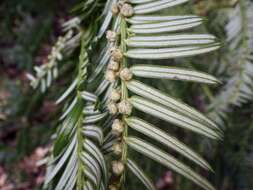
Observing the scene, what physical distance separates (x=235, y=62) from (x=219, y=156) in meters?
0.39

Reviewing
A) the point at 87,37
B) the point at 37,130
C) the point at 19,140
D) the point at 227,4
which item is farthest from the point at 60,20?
the point at 87,37

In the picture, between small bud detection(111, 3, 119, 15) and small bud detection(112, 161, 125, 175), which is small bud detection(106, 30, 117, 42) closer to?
small bud detection(111, 3, 119, 15)

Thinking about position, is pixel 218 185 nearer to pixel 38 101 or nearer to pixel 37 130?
pixel 38 101

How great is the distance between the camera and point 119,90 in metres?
0.44

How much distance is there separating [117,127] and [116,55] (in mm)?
80

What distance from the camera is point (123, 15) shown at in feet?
1.54

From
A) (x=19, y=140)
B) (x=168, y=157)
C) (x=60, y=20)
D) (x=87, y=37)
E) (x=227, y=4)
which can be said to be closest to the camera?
(x=168, y=157)

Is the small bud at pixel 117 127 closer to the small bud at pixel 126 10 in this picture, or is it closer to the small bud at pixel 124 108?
the small bud at pixel 124 108

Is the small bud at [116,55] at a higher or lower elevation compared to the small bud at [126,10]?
Result: lower

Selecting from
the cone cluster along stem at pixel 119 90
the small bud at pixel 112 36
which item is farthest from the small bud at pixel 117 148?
the small bud at pixel 112 36

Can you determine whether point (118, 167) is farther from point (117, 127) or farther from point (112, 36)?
point (112, 36)

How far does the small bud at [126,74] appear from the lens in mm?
425

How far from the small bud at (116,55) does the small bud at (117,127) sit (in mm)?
69

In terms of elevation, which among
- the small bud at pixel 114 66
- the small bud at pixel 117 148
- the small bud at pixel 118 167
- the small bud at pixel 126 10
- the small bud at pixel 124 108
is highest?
the small bud at pixel 126 10
